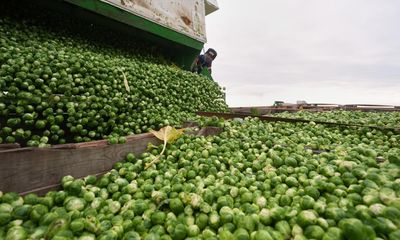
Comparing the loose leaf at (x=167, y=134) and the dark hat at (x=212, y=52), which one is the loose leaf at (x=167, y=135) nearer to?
the loose leaf at (x=167, y=134)

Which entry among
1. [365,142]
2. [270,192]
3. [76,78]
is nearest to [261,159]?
[270,192]

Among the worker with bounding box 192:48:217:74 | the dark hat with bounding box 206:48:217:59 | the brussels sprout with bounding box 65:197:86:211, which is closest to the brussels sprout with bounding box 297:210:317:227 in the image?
the brussels sprout with bounding box 65:197:86:211

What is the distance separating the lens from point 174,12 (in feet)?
24.7

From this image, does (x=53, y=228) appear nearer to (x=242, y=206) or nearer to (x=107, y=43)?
(x=242, y=206)

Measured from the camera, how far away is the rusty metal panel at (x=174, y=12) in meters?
6.38

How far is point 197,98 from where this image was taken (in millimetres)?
6891

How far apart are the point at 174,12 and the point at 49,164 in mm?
6094

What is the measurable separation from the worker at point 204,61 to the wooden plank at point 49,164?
286 inches

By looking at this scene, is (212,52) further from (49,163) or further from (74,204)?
(74,204)

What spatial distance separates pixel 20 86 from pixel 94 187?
1.87 metres

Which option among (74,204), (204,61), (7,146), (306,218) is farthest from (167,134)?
(204,61)

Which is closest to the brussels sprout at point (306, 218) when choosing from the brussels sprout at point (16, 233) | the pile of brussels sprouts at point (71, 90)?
the brussels sprout at point (16, 233)

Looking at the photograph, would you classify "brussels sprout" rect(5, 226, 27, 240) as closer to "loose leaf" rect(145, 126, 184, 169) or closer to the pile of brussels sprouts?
the pile of brussels sprouts

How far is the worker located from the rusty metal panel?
174 centimetres
